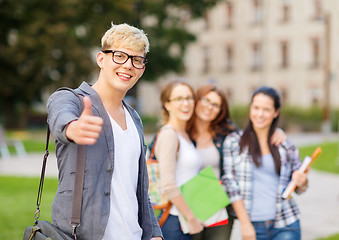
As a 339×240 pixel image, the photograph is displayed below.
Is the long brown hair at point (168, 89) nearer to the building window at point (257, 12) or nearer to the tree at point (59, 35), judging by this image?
the tree at point (59, 35)

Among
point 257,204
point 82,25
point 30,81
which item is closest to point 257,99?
point 257,204

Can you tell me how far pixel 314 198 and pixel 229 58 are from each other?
4073cm

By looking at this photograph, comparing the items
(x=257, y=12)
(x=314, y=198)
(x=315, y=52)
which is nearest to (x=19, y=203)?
(x=314, y=198)

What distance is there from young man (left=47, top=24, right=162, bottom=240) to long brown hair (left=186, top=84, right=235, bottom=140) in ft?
5.26

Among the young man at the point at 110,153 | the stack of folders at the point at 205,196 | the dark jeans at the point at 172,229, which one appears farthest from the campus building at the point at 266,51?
the young man at the point at 110,153

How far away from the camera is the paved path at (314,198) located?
23.8 ft

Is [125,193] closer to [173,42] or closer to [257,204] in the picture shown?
[257,204]

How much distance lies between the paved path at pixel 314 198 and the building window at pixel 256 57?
3333 cm

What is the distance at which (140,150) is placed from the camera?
2.61m

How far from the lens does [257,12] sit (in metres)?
47.4

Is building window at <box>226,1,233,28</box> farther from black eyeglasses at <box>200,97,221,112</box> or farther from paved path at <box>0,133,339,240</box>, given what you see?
black eyeglasses at <box>200,97,221,112</box>

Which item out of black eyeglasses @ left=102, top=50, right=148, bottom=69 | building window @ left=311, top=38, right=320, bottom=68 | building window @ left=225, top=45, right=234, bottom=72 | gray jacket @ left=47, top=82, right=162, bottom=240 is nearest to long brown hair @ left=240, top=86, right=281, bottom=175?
black eyeglasses @ left=102, top=50, right=148, bottom=69

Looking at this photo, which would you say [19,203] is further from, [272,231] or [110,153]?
[110,153]

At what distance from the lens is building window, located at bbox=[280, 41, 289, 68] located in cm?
4610
